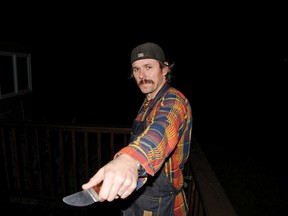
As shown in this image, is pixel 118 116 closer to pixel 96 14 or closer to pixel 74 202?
pixel 96 14

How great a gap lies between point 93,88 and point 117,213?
11561 millimetres

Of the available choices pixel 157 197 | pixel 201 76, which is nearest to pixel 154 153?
pixel 157 197

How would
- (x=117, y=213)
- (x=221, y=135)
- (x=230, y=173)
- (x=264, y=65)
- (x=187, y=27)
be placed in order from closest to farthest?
1. (x=117, y=213)
2. (x=230, y=173)
3. (x=221, y=135)
4. (x=187, y=27)
5. (x=264, y=65)

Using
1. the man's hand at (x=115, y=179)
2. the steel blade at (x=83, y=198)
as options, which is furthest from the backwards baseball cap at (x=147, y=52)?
the steel blade at (x=83, y=198)

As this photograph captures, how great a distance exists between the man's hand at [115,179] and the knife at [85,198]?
0.7 inches

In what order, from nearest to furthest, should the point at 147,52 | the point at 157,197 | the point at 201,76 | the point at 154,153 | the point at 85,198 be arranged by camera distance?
the point at 85,198
the point at 154,153
the point at 157,197
the point at 147,52
the point at 201,76

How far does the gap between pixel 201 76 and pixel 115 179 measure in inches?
849

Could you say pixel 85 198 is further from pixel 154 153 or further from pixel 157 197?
pixel 157 197

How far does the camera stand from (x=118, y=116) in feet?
35.8

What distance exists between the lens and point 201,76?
69.4ft

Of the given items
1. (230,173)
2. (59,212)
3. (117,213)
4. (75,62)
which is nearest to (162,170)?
(117,213)

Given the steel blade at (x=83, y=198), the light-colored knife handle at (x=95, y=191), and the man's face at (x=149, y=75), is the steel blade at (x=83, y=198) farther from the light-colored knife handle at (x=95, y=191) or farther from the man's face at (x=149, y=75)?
the man's face at (x=149, y=75)

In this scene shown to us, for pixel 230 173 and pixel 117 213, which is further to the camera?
pixel 230 173

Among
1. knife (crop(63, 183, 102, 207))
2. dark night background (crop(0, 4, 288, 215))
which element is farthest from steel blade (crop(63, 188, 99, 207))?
dark night background (crop(0, 4, 288, 215))
